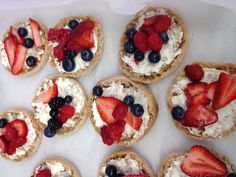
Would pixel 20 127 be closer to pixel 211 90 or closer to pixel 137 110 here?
pixel 137 110

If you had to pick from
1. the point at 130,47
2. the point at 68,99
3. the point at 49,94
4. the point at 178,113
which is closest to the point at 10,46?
the point at 49,94

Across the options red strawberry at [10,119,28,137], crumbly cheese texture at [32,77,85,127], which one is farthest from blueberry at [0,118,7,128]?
crumbly cheese texture at [32,77,85,127]

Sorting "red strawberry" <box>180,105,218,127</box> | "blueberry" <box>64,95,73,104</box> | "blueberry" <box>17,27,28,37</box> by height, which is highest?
"blueberry" <box>17,27,28,37</box>

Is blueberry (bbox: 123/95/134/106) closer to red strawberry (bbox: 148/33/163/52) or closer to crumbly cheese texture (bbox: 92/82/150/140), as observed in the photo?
crumbly cheese texture (bbox: 92/82/150/140)

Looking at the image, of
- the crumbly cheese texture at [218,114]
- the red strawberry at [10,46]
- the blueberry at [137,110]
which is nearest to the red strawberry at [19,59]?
the red strawberry at [10,46]

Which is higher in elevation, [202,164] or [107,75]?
Result: [107,75]

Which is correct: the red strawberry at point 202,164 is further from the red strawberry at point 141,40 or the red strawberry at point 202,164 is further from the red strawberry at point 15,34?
the red strawberry at point 15,34

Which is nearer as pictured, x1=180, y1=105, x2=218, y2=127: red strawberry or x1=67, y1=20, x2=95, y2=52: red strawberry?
x1=180, y1=105, x2=218, y2=127: red strawberry
